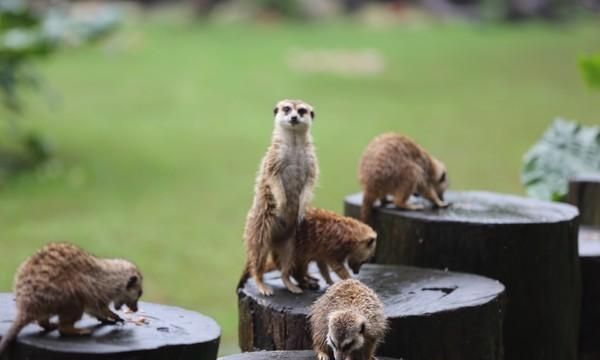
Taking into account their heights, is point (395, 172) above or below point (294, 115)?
below

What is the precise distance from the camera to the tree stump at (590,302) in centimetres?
578

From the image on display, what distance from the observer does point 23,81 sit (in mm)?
11141

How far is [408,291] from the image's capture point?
15.3ft

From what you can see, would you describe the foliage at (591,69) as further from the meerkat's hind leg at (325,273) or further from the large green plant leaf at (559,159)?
the meerkat's hind leg at (325,273)

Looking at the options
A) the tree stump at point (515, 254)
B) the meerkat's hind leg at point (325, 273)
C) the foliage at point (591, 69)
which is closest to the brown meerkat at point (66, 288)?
the meerkat's hind leg at point (325, 273)

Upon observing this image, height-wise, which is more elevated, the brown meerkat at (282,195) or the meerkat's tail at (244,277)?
the brown meerkat at (282,195)

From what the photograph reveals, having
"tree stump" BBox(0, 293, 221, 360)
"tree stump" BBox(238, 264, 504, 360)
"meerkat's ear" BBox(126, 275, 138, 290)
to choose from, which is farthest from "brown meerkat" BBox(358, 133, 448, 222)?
"meerkat's ear" BBox(126, 275, 138, 290)

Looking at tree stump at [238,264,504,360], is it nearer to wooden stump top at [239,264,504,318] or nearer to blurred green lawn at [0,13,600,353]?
wooden stump top at [239,264,504,318]

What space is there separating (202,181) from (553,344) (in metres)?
6.81

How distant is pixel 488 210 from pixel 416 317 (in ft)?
4.33

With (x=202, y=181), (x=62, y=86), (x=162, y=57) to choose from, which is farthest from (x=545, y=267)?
(x=162, y=57)

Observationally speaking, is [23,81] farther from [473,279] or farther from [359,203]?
[473,279]

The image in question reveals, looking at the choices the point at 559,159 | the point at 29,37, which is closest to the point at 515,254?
the point at 559,159

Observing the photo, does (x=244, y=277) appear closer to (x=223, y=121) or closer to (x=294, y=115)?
(x=294, y=115)
